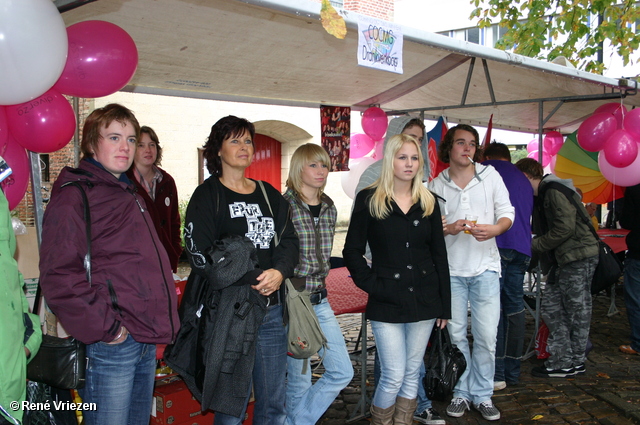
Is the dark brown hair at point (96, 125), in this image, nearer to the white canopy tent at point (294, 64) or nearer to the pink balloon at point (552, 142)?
the white canopy tent at point (294, 64)

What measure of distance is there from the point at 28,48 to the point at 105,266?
0.86 metres

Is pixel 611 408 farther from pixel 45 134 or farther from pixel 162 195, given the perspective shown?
pixel 45 134

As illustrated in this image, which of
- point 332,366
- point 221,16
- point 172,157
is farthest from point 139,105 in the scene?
point 332,366

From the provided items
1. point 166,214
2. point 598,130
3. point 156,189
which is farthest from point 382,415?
point 598,130

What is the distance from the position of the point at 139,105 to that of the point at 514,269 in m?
8.27

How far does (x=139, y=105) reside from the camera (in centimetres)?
1037

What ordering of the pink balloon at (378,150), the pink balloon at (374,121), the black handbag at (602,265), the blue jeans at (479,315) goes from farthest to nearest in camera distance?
the pink balloon at (378,150), the pink balloon at (374,121), the black handbag at (602,265), the blue jeans at (479,315)

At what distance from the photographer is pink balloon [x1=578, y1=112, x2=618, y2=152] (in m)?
5.40

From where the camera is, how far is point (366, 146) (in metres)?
6.24

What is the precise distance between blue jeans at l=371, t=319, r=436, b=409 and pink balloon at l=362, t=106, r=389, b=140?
2.87 metres

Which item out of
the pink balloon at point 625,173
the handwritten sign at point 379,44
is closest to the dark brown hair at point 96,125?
the handwritten sign at point 379,44

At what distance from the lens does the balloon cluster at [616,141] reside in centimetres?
514

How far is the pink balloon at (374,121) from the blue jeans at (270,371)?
10.5 feet

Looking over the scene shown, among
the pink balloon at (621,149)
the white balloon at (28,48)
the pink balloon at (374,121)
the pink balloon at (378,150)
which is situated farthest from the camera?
the pink balloon at (378,150)
